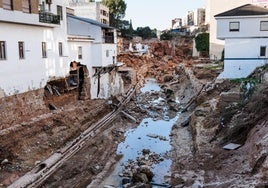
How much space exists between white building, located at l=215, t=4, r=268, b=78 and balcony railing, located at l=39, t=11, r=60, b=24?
16.4 metres

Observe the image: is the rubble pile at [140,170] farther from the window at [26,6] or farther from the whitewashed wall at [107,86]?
the whitewashed wall at [107,86]

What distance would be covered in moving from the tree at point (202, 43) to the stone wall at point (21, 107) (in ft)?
157

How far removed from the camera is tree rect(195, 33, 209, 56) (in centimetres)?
6650

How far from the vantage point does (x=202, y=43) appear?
68.2 metres

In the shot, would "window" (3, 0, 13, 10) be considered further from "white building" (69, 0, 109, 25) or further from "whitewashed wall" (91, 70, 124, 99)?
"white building" (69, 0, 109, 25)

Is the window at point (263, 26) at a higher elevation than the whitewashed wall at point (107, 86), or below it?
higher

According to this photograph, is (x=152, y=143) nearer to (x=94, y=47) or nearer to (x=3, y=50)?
(x=3, y=50)

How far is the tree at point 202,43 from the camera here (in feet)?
218

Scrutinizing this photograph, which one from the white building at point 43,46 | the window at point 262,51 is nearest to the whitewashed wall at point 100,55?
the white building at point 43,46

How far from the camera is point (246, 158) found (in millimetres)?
15008

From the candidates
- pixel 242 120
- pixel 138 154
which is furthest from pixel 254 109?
pixel 138 154

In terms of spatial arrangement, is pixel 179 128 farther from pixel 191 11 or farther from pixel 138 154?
pixel 191 11

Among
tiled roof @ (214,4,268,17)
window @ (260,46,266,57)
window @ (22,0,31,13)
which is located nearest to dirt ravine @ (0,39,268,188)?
window @ (260,46,266,57)

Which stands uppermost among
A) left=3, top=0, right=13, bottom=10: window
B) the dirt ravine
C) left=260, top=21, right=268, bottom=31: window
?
left=3, top=0, right=13, bottom=10: window
